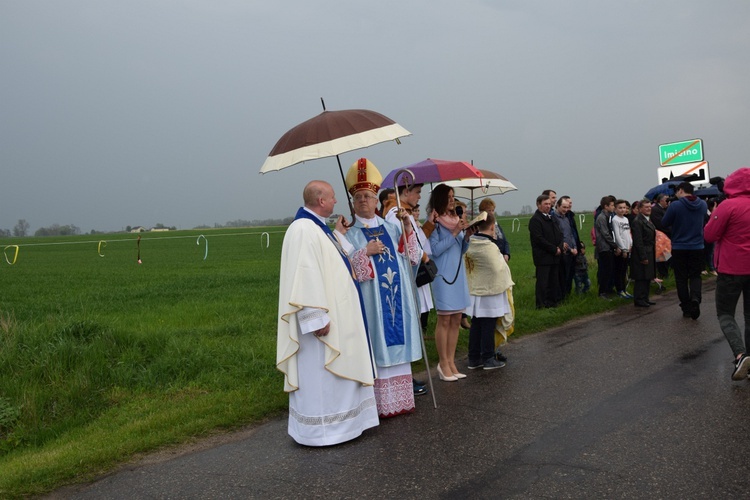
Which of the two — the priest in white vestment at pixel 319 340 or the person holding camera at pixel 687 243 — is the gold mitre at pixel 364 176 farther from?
the person holding camera at pixel 687 243

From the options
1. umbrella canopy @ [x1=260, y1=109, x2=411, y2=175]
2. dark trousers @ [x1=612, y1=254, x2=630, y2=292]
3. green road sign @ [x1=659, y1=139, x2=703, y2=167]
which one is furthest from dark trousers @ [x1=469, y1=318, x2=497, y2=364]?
green road sign @ [x1=659, y1=139, x2=703, y2=167]

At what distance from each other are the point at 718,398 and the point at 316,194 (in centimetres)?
380

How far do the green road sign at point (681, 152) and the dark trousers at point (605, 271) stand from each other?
307 inches

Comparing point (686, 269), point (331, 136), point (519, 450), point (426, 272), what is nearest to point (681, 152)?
point (686, 269)

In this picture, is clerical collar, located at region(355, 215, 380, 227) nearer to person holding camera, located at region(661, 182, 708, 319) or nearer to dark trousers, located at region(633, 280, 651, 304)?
person holding camera, located at region(661, 182, 708, 319)

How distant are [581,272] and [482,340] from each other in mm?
5835

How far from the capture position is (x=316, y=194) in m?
5.22

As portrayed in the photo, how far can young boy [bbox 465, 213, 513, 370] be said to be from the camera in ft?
23.5

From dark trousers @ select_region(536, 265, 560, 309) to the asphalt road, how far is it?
4.33 metres

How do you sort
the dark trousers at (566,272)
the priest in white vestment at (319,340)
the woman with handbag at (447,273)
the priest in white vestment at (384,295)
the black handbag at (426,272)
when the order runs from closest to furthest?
the priest in white vestment at (319,340)
the priest in white vestment at (384,295)
the black handbag at (426,272)
the woman with handbag at (447,273)
the dark trousers at (566,272)

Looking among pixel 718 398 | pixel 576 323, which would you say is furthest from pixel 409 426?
pixel 576 323

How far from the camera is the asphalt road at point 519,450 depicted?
398 centimetres

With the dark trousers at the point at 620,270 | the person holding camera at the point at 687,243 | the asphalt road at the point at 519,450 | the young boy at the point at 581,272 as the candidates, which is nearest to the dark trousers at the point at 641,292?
the dark trousers at the point at 620,270

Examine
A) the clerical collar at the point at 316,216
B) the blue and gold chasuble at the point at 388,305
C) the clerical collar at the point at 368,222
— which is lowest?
the blue and gold chasuble at the point at 388,305
